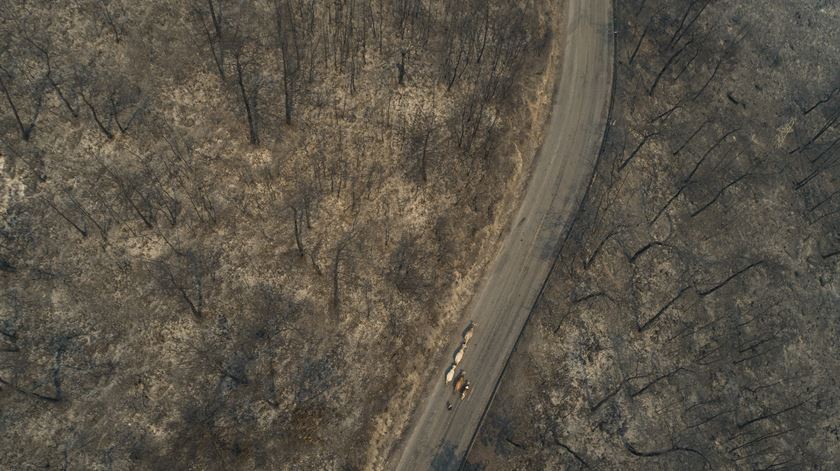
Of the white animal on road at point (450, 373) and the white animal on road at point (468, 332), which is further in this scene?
the white animal on road at point (468, 332)

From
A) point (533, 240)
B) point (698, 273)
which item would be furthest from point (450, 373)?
point (698, 273)

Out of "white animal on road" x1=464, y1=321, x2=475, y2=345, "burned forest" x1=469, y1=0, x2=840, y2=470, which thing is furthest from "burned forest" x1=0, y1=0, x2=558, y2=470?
"burned forest" x1=469, y1=0, x2=840, y2=470

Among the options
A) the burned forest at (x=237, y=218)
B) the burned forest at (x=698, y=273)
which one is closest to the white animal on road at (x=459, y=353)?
the burned forest at (x=237, y=218)

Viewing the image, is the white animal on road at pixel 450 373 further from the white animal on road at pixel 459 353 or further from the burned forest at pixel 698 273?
the burned forest at pixel 698 273

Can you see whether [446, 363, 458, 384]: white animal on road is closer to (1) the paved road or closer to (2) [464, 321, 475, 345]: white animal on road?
(1) the paved road

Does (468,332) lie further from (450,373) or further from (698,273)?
(698,273)
